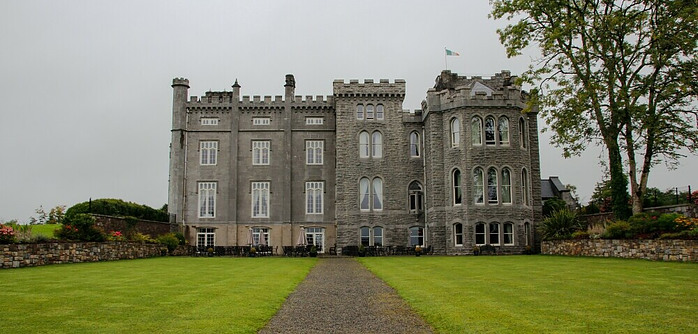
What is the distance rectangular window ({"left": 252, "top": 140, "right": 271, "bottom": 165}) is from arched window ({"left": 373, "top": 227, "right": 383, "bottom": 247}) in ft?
30.9

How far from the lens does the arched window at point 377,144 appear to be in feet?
129

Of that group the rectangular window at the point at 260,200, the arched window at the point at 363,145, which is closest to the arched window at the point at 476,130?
the arched window at the point at 363,145

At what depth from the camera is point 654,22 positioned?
25.9 m

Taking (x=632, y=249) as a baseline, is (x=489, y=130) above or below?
above

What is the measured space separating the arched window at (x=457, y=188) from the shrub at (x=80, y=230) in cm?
1949

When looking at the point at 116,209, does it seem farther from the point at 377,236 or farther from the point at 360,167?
the point at 377,236

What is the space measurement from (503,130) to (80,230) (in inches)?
929

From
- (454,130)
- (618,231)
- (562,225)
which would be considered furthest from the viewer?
(454,130)

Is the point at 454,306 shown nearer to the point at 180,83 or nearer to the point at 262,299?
the point at 262,299

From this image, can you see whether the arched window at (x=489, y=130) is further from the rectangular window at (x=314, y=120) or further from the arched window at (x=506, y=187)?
the rectangular window at (x=314, y=120)

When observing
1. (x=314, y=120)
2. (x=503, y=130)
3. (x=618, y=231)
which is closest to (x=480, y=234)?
(x=503, y=130)

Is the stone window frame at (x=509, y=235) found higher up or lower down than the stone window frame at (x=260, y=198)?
lower down

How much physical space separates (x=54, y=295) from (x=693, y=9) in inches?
976

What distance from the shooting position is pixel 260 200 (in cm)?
4172
